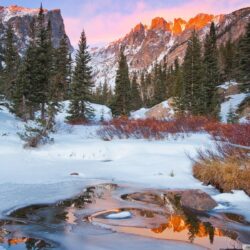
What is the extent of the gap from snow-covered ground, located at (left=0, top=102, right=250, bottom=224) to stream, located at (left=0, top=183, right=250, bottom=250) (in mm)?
592

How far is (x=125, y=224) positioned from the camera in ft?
22.4

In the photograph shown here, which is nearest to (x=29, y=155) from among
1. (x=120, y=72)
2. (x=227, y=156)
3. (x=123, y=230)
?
(x=227, y=156)

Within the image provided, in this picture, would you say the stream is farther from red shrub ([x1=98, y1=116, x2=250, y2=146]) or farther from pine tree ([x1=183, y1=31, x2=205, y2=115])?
pine tree ([x1=183, y1=31, x2=205, y2=115])

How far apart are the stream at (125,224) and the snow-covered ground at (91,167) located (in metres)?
0.59

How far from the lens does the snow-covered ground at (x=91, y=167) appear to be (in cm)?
895

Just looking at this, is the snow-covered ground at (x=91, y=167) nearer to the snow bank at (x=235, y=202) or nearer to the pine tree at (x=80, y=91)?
the snow bank at (x=235, y=202)

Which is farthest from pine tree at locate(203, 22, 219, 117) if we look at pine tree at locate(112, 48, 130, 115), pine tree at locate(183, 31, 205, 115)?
pine tree at locate(112, 48, 130, 115)

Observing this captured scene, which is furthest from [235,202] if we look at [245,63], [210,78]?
[210,78]

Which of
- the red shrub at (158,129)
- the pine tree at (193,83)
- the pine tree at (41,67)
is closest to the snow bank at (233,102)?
the pine tree at (193,83)

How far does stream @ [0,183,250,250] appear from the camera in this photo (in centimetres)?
576

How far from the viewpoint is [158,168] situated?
39.8 ft

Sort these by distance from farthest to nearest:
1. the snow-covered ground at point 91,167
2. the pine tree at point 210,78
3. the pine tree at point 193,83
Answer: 1. the pine tree at point 193,83
2. the pine tree at point 210,78
3. the snow-covered ground at point 91,167

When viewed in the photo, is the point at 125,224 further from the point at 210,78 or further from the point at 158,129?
the point at 210,78

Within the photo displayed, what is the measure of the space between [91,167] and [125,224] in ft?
19.4
